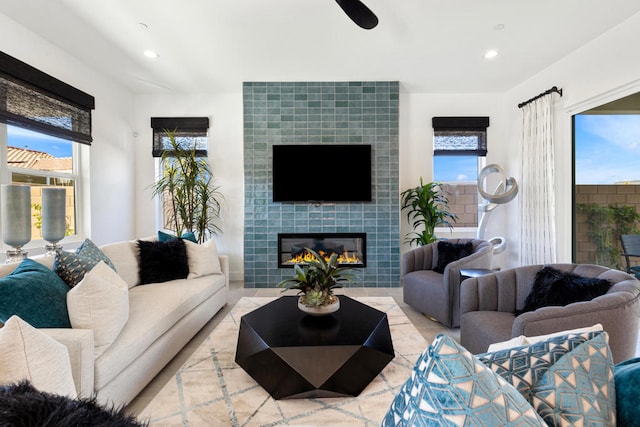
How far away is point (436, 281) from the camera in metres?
2.82

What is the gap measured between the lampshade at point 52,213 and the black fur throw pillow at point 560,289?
11.2ft

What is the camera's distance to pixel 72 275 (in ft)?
5.75

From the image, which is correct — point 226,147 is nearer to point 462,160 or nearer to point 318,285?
point 318,285

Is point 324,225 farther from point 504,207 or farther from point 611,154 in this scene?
point 611,154

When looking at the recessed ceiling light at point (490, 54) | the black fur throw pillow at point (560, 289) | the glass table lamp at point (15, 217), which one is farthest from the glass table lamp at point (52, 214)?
the recessed ceiling light at point (490, 54)

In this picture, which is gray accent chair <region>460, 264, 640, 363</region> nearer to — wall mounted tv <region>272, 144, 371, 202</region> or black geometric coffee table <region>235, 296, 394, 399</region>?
black geometric coffee table <region>235, 296, 394, 399</region>

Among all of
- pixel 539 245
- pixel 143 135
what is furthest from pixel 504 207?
pixel 143 135

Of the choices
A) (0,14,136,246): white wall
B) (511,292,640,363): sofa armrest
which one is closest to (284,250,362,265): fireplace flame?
(0,14,136,246): white wall

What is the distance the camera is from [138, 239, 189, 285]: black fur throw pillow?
2715 mm

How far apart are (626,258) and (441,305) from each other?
2.23 metres

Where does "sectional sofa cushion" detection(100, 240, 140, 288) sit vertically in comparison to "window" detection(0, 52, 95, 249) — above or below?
below

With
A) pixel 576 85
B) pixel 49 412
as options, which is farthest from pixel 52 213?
pixel 576 85

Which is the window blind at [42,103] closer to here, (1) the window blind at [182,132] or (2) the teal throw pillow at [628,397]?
(1) the window blind at [182,132]

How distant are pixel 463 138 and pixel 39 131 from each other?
16.8 ft
